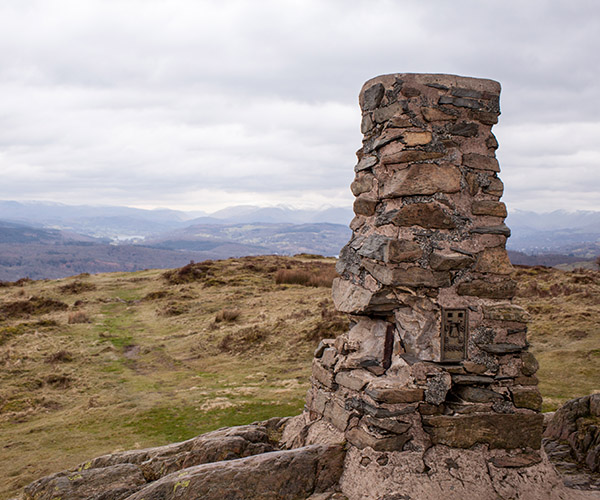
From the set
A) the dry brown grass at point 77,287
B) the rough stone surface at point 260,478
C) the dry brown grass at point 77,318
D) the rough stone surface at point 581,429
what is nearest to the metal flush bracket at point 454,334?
the rough stone surface at point 260,478

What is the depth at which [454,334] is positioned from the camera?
5066mm

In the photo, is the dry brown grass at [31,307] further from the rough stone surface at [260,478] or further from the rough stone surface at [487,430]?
the rough stone surface at [487,430]

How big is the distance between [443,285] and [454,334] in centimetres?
54

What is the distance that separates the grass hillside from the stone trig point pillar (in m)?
5.46

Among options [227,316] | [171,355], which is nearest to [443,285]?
[171,355]

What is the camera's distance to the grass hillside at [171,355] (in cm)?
995

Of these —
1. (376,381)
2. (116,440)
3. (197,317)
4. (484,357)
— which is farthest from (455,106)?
(197,317)

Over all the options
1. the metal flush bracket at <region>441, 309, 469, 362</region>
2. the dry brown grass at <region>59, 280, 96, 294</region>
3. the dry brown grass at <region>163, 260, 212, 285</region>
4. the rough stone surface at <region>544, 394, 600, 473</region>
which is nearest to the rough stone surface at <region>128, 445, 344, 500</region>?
the metal flush bracket at <region>441, 309, 469, 362</region>

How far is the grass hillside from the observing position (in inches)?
392

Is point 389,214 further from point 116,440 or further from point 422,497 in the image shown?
point 116,440

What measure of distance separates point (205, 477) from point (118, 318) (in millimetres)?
19241

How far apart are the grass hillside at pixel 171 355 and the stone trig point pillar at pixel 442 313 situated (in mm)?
→ 5455

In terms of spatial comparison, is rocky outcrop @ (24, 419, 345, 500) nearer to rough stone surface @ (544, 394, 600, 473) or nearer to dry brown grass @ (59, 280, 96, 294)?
rough stone surface @ (544, 394, 600, 473)

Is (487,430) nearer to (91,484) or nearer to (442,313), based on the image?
(442,313)
